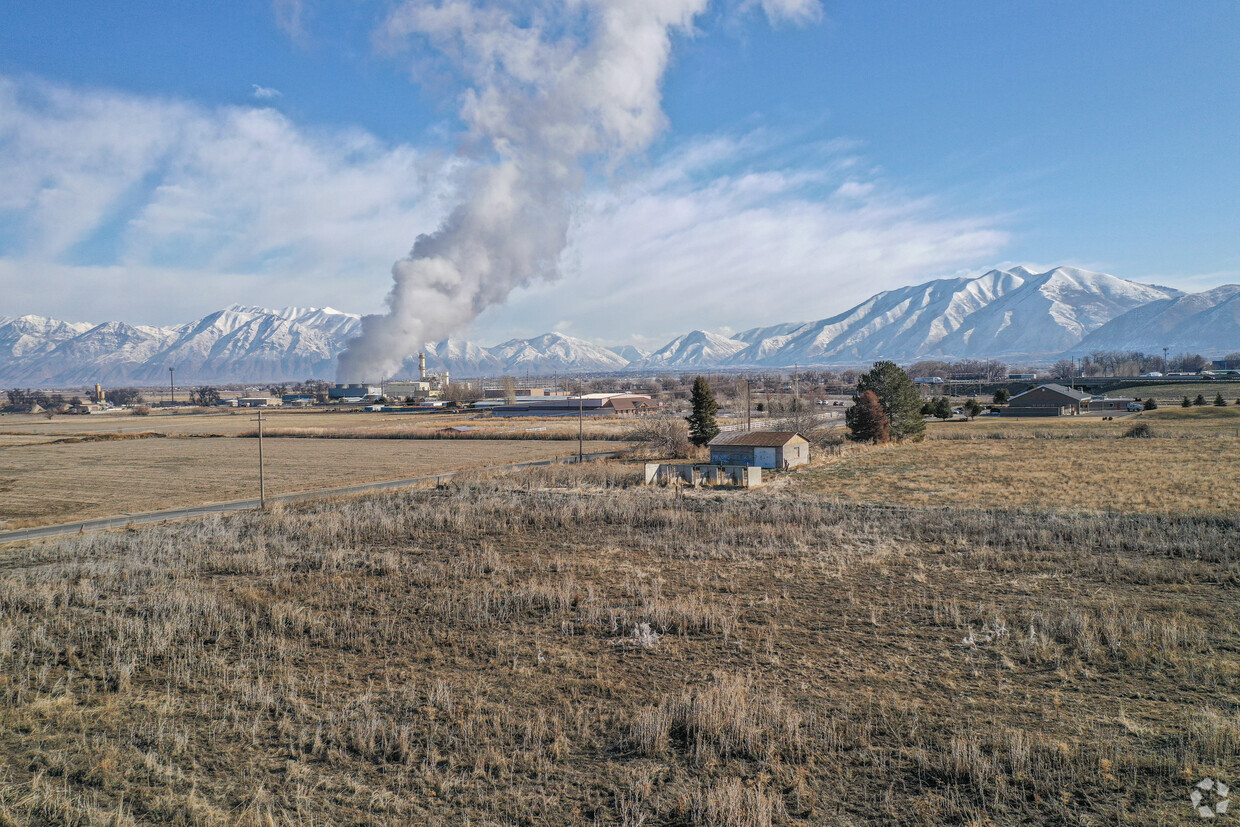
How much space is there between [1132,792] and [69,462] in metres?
64.3

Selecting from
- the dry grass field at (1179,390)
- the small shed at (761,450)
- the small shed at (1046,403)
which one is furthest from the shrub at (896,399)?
the dry grass field at (1179,390)

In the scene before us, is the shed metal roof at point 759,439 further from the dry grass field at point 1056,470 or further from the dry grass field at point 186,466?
the dry grass field at point 186,466

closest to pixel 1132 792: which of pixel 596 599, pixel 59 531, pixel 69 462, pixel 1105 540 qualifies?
pixel 596 599

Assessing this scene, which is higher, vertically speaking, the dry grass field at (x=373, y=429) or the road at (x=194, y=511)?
the dry grass field at (x=373, y=429)

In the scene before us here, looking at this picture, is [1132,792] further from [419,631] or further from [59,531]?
[59,531]

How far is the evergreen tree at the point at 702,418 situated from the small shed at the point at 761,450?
747cm

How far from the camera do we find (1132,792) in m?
7.54

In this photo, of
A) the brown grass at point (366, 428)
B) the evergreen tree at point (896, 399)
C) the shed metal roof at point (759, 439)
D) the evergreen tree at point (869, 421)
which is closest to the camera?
the shed metal roof at point (759, 439)

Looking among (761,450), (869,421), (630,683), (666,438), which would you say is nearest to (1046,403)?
(869,421)

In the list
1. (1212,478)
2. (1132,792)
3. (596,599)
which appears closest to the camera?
(1132,792)

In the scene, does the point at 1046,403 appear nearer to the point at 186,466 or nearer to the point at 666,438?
the point at 666,438

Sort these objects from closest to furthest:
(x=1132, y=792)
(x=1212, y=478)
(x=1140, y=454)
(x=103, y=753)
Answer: (x=1132, y=792) < (x=103, y=753) < (x=1212, y=478) < (x=1140, y=454)

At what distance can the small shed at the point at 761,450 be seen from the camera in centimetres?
4116

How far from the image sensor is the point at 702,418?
5091 centimetres
